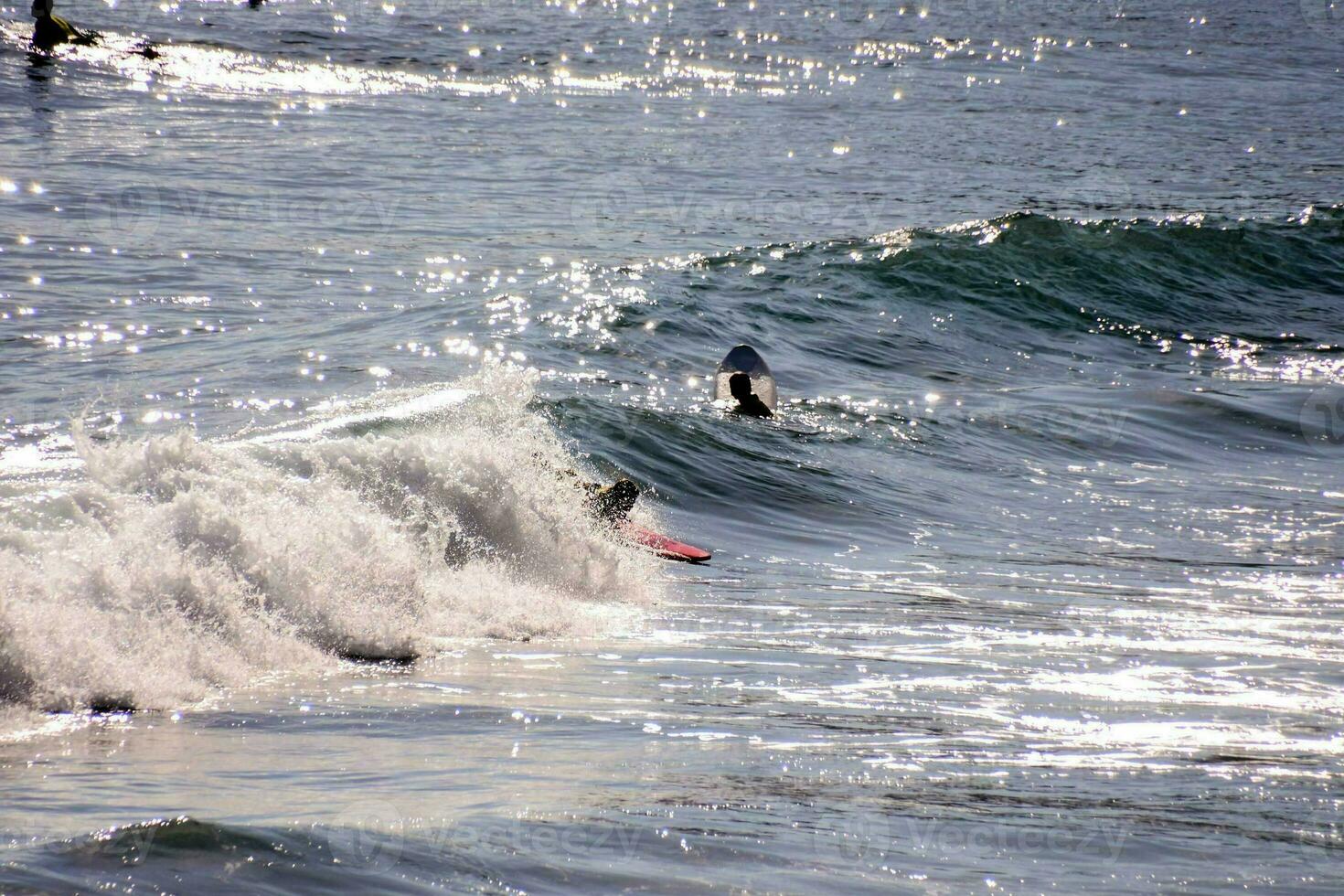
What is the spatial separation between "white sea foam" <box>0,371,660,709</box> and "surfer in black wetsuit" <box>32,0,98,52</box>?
947 inches

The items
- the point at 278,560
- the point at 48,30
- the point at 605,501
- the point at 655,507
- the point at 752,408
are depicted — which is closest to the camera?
the point at 278,560

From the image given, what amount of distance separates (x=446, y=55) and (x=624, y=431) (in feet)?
84.4

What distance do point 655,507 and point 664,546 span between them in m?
1.41

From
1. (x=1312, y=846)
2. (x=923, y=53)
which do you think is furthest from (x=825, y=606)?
(x=923, y=53)

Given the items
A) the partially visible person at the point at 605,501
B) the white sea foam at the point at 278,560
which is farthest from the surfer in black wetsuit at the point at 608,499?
the white sea foam at the point at 278,560

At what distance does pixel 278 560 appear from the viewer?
582cm

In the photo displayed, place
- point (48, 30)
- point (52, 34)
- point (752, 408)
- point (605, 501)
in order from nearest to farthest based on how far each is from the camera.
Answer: point (605, 501)
point (752, 408)
point (48, 30)
point (52, 34)

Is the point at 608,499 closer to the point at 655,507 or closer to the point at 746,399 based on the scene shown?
the point at 655,507

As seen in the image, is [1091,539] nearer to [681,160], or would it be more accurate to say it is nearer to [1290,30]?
[681,160]

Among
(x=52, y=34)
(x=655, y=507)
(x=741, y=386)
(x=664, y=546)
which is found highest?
(x=52, y=34)

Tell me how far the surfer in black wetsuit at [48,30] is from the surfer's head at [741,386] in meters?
22.6

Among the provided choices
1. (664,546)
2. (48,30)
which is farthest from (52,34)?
(664,546)

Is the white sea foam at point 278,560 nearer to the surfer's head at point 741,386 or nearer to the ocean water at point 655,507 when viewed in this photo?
the ocean water at point 655,507

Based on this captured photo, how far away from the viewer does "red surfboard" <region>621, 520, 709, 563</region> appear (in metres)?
8.05
